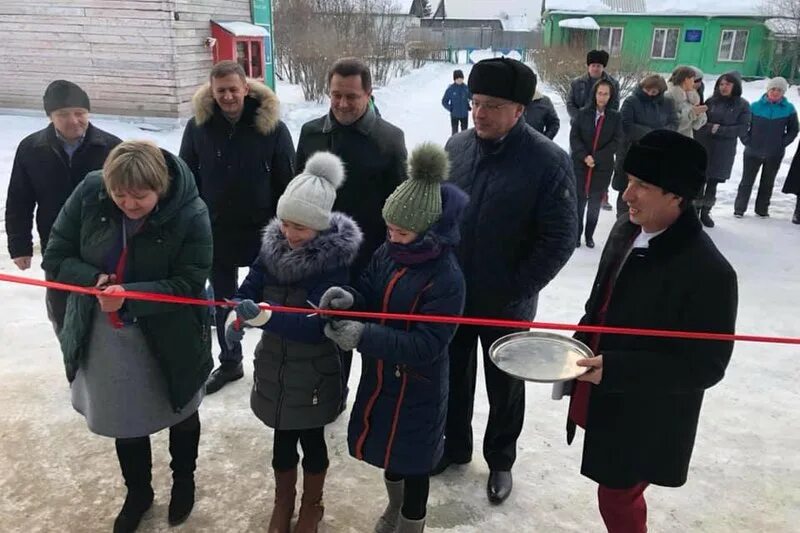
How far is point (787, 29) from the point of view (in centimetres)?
2667

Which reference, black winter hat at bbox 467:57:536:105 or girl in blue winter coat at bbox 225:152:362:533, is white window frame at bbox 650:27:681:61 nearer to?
black winter hat at bbox 467:57:536:105

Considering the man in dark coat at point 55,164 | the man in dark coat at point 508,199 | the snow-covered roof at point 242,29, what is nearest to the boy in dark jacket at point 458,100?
the snow-covered roof at point 242,29

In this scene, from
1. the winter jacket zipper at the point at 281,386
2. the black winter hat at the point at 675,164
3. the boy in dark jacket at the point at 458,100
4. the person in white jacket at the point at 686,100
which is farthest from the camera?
the boy in dark jacket at the point at 458,100

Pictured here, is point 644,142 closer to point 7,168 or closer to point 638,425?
point 638,425

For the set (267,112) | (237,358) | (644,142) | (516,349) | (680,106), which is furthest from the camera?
(680,106)

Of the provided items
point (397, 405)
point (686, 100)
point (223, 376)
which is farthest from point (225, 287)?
point (686, 100)

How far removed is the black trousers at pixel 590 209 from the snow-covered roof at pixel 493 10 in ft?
198

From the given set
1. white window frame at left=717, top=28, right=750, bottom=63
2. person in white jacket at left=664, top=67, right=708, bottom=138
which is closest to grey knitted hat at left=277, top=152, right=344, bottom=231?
person in white jacket at left=664, top=67, right=708, bottom=138

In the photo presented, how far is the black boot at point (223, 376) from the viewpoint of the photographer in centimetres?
397

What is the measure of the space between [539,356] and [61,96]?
2.68 metres

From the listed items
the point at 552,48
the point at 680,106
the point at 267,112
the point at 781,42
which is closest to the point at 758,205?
the point at 680,106

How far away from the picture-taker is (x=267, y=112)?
3754 mm

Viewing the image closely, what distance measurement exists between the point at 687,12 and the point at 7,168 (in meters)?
28.4

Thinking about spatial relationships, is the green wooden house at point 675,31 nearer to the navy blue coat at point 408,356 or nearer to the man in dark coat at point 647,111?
the man in dark coat at point 647,111
